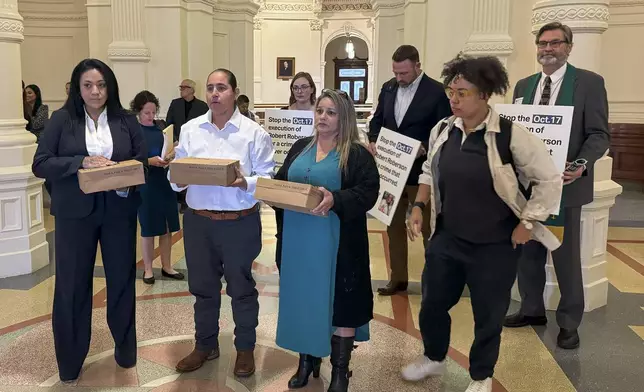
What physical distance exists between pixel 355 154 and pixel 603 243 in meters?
2.68

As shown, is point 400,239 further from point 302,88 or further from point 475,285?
point 475,285


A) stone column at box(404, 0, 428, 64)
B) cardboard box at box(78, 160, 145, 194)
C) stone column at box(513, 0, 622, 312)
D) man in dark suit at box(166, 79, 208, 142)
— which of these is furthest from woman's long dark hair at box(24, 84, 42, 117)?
stone column at box(513, 0, 622, 312)

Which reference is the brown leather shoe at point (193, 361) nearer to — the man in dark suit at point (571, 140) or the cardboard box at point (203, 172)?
the cardboard box at point (203, 172)

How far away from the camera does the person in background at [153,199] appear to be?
15.7 feet

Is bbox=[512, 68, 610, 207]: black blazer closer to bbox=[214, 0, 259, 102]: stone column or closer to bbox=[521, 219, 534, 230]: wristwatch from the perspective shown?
bbox=[521, 219, 534, 230]: wristwatch

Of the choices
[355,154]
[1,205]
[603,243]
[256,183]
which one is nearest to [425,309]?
[355,154]

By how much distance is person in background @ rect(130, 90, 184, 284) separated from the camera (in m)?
4.77

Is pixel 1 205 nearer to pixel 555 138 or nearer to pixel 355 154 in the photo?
pixel 355 154

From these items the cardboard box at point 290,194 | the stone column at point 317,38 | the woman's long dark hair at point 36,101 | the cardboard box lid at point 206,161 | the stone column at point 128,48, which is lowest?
the cardboard box at point 290,194

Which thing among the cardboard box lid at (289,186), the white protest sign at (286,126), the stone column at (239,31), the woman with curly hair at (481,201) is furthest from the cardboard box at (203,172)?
the stone column at (239,31)

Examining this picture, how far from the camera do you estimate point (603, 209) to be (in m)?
4.58

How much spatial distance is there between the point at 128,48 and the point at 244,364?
6.03 m

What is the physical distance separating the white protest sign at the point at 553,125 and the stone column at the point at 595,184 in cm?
107

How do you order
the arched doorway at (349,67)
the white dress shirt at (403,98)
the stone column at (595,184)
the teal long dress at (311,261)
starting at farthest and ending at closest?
1. the arched doorway at (349,67)
2. the white dress shirt at (403,98)
3. the stone column at (595,184)
4. the teal long dress at (311,261)
